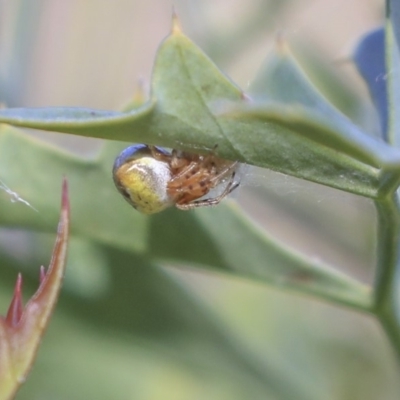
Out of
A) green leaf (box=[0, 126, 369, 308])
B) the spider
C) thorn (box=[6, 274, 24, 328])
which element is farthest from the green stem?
thorn (box=[6, 274, 24, 328])

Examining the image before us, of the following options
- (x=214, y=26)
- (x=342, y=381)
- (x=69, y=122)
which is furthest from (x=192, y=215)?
(x=214, y=26)

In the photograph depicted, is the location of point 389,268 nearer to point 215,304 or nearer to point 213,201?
point 213,201

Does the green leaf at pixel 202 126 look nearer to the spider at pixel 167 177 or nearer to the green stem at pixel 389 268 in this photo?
the green stem at pixel 389 268

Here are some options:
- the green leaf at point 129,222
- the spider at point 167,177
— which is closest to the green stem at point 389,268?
the green leaf at point 129,222

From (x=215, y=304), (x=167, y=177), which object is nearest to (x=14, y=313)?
(x=167, y=177)

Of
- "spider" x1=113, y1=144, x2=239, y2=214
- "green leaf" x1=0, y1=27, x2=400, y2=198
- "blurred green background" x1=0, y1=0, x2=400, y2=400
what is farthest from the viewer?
"blurred green background" x1=0, y1=0, x2=400, y2=400

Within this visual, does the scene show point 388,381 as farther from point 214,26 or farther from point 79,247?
point 214,26

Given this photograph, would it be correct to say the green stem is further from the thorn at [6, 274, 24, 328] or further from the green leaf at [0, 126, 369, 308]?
the thorn at [6, 274, 24, 328]
